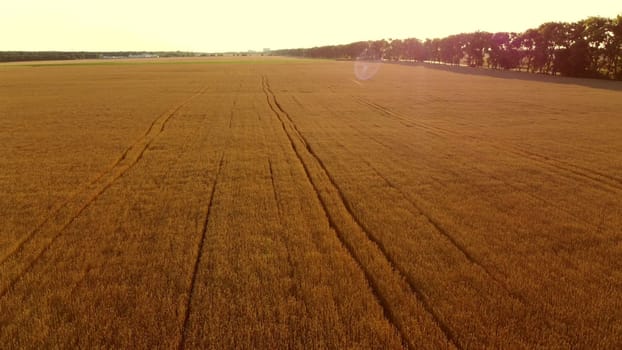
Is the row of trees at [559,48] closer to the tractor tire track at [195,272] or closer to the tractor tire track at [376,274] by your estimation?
Answer: the tractor tire track at [376,274]

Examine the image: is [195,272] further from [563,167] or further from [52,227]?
[563,167]

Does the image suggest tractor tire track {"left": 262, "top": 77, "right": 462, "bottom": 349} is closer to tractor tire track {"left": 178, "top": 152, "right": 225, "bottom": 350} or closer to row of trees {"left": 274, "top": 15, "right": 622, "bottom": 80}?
tractor tire track {"left": 178, "top": 152, "right": 225, "bottom": 350}

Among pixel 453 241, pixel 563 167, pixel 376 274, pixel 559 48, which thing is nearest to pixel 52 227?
pixel 376 274

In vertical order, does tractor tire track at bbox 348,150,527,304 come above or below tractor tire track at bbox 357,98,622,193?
below

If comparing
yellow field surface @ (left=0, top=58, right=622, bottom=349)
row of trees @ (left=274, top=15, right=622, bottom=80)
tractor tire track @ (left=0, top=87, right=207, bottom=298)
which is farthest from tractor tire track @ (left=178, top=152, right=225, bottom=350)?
row of trees @ (left=274, top=15, right=622, bottom=80)

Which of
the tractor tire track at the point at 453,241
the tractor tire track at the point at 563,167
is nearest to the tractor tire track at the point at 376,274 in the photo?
the tractor tire track at the point at 453,241

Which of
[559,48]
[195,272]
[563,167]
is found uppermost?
[559,48]

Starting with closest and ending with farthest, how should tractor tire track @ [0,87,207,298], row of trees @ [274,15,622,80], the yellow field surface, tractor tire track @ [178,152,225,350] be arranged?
tractor tire track @ [178,152,225,350], the yellow field surface, tractor tire track @ [0,87,207,298], row of trees @ [274,15,622,80]
